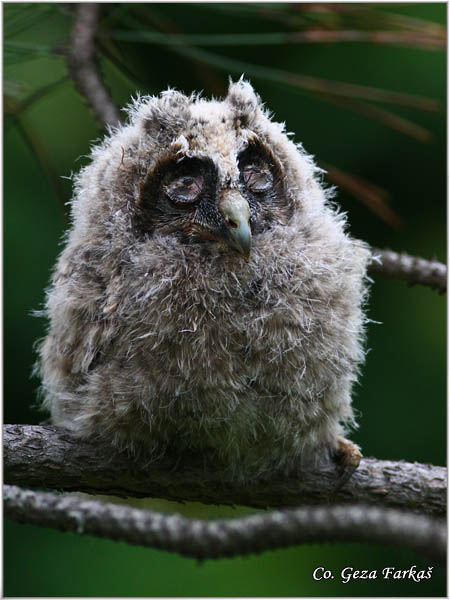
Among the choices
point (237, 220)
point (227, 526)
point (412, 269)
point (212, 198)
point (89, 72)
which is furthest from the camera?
point (89, 72)

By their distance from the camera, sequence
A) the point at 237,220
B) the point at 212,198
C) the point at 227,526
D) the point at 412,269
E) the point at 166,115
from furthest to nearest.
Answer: the point at 412,269, the point at 166,115, the point at 212,198, the point at 237,220, the point at 227,526

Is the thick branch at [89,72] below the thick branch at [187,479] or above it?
above

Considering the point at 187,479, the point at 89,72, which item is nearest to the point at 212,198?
the point at 187,479

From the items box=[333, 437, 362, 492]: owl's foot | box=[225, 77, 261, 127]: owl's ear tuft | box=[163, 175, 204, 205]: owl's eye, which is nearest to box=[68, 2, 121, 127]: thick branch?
box=[225, 77, 261, 127]: owl's ear tuft

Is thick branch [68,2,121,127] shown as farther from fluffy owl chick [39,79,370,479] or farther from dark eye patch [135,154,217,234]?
dark eye patch [135,154,217,234]

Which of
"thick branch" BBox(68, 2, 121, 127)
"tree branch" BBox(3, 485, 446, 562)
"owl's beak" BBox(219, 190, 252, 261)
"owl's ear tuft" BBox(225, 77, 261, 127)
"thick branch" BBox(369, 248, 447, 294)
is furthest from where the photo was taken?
"thick branch" BBox(68, 2, 121, 127)

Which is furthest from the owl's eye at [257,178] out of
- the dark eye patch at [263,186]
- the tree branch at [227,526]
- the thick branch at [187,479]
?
the tree branch at [227,526]

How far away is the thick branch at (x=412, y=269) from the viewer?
81.2 inches

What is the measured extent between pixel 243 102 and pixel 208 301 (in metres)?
0.53

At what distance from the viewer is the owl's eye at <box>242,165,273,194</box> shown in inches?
65.7

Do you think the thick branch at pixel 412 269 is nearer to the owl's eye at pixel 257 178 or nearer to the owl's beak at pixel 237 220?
the owl's eye at pixel 257 178

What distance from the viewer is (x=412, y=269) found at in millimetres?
2090

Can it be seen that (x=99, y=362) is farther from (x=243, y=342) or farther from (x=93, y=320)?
(x=243, y=342)

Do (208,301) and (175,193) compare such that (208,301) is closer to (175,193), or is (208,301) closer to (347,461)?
(175,193)
